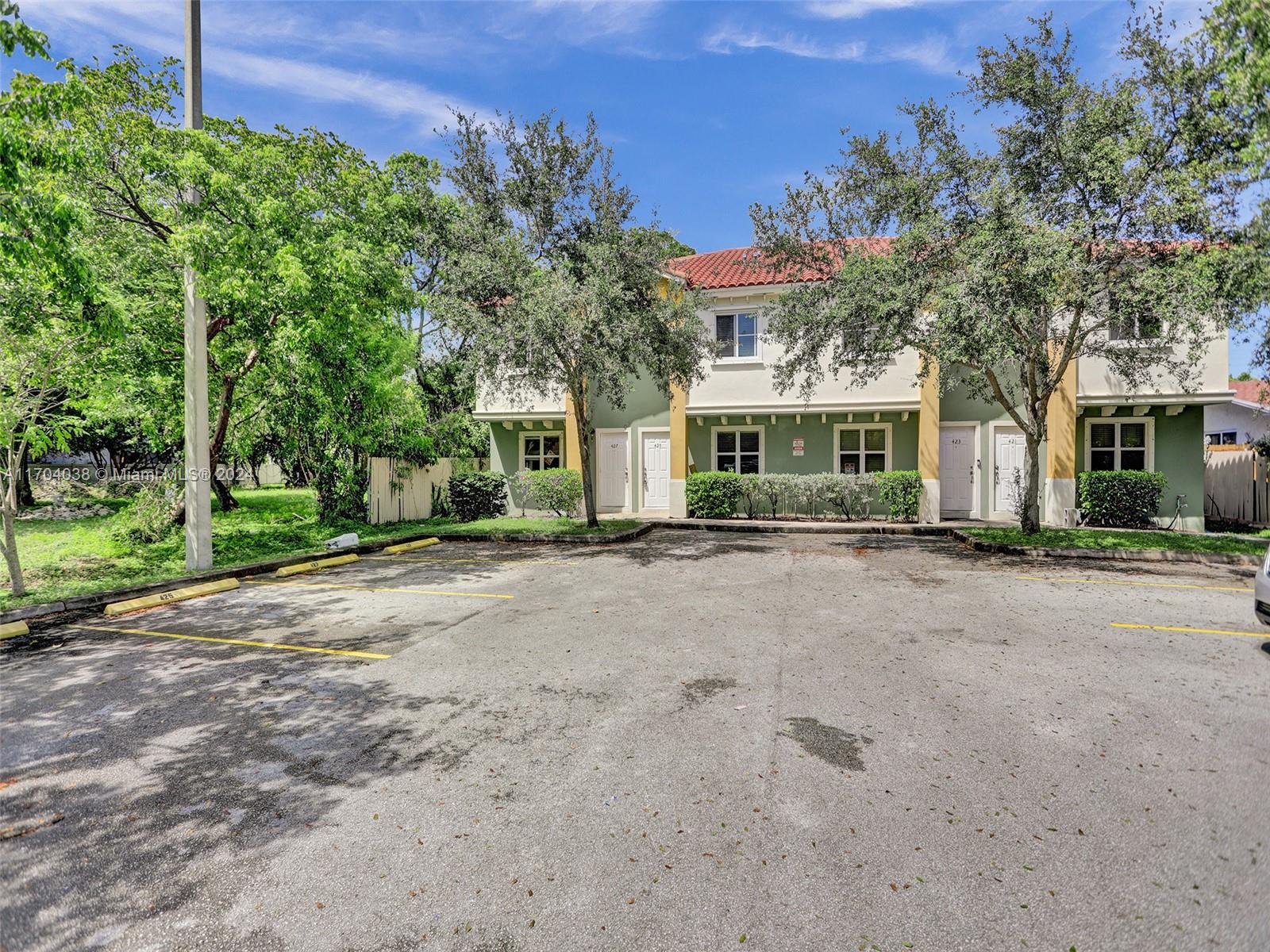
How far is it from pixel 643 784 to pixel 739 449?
622 inches

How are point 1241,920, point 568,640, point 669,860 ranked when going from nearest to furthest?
point 1241,920
point 669,860
point 568,640

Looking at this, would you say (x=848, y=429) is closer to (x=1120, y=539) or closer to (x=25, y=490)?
(x=1120, y=539)

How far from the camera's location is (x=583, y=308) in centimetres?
1294

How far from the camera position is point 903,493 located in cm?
1650

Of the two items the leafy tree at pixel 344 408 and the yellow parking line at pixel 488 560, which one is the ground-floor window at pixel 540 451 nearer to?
the leafy tree at pixel 344 408

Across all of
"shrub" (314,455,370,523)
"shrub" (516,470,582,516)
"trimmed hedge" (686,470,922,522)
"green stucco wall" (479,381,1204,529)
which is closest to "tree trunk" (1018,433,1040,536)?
"trimmed hedge" (686,470,922,522)

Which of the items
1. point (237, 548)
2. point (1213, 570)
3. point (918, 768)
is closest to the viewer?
point (918, 768)

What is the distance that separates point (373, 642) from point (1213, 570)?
43.2 ft

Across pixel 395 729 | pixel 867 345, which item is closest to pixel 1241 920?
pixel 395 729

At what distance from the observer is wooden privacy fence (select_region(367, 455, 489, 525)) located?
16984 millimetres

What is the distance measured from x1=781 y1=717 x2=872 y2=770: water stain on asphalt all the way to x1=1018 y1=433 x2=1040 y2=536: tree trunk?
11.0 metres

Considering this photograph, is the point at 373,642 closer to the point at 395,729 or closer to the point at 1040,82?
the point at 395,729

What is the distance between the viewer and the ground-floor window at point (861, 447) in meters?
17.8

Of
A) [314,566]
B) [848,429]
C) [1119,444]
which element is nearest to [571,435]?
[848,429]
